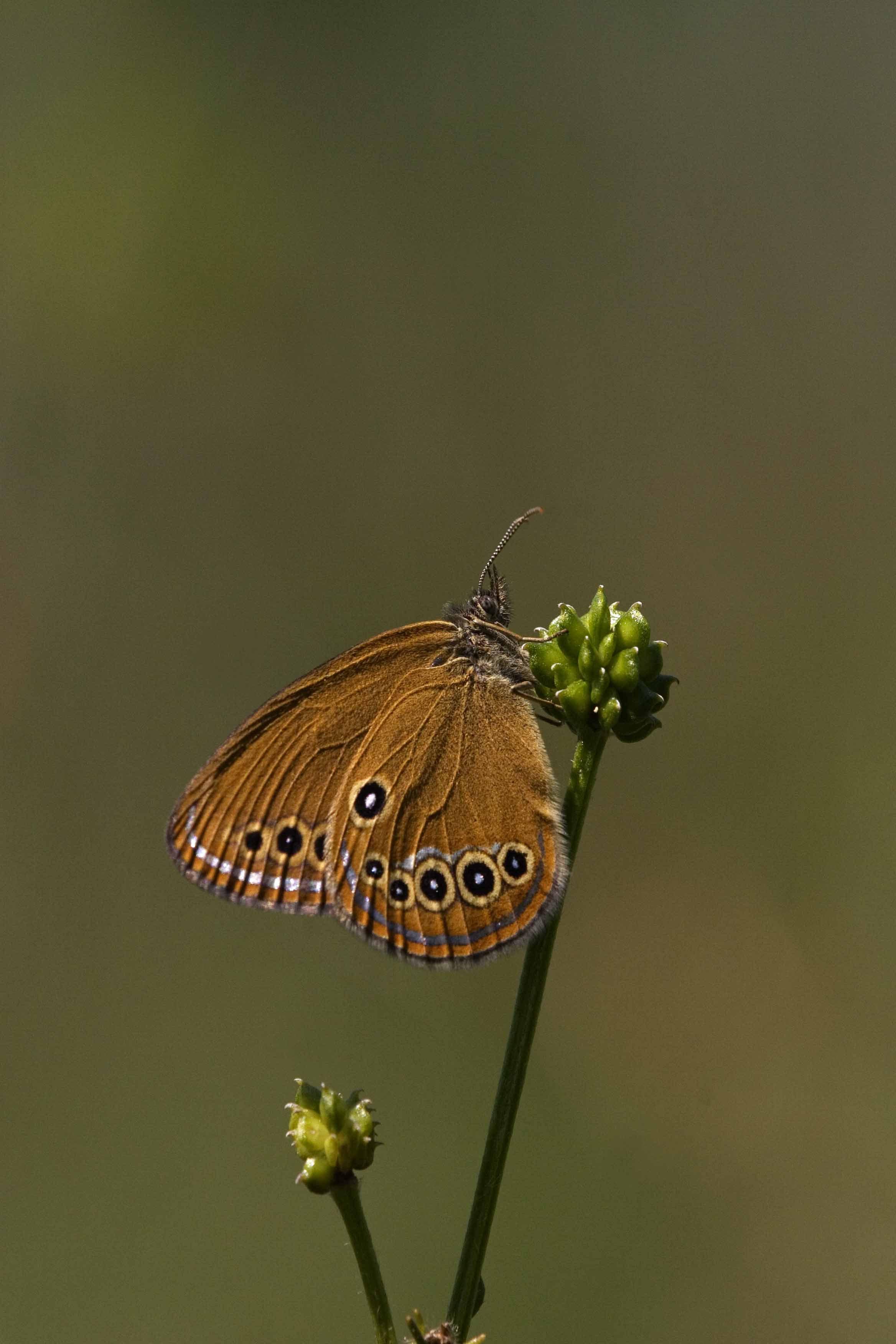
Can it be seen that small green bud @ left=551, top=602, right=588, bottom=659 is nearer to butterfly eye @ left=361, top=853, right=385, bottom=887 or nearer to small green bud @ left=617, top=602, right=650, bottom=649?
small green bud @ left=617, top=602, right=650, bottom=649

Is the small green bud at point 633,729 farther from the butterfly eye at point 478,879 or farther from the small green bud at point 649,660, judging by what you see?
the butterfly eye at point 478,879

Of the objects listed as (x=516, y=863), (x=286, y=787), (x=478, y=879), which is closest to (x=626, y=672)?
(x=516, y=863)

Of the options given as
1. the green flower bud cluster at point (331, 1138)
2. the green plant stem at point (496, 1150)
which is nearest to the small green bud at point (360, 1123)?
the green flower bud cluster at point (331, 1138)

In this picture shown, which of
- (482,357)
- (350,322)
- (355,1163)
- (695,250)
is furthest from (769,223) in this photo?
(355,1163)

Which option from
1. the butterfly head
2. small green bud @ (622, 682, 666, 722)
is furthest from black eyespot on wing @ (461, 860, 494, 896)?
the butterfly head

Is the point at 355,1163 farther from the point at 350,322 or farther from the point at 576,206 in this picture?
the point at 576,206

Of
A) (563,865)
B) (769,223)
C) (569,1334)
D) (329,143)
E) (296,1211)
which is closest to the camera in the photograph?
(563,865)
